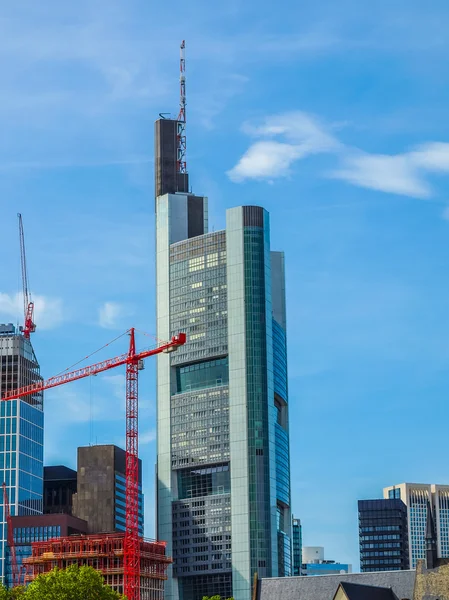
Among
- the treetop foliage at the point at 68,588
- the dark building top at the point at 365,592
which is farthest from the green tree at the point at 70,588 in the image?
the dark building top at the point at 365,592

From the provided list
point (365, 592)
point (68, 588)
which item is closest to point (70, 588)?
point (68, 588)

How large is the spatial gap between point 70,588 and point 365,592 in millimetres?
44921

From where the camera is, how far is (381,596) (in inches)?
6841

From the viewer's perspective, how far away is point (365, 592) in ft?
567

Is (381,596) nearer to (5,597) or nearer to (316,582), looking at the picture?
(316,582)

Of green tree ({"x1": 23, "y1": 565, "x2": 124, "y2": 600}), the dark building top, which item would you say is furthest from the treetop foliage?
Answer: the dark building top

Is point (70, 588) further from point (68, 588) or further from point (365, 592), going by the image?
point (365, 592)

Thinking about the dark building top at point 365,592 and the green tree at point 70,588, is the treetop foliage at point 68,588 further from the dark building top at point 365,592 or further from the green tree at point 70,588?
the dark building top at point 365,592

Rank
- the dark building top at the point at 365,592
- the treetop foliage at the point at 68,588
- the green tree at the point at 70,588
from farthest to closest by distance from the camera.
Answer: the treetop foliage at the point at 68,588 → the green tree at the point at 70,588 → the dark building top at the point at 365,592

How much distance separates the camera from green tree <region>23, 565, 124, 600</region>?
189 meters

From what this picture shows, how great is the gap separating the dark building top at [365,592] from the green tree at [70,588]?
40.5 meters

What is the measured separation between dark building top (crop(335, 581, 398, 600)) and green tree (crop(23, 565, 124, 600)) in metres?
40.5

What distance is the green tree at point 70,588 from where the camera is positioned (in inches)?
7436

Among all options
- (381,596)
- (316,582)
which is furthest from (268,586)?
(381,596)
